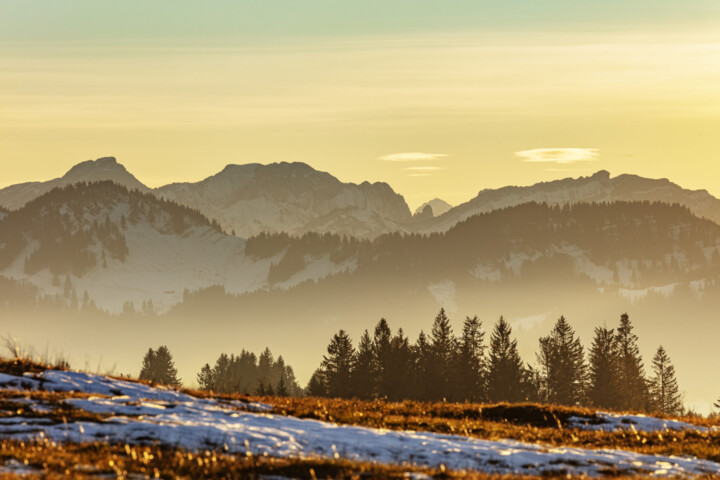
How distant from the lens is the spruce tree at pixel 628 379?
394 feet

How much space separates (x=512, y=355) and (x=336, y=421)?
105582 millimetres

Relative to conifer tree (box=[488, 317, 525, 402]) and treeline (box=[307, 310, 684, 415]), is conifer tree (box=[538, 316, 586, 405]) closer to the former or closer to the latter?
treeline (box=[307, 310, 684, 415])

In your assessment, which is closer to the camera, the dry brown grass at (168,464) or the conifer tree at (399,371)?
the dry brown grass at (168,464)

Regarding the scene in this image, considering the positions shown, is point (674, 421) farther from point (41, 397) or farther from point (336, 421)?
point (41, 397)

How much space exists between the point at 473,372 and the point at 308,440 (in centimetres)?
9705

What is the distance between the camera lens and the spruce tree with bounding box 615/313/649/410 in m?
120

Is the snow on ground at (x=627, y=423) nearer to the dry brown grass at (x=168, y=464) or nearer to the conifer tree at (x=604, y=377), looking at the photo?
the dry brown grass at (x=168, y=464)

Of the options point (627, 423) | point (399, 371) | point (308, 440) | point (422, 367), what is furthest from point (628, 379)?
point (308, 440)

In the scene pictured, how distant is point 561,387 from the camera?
120875 mm

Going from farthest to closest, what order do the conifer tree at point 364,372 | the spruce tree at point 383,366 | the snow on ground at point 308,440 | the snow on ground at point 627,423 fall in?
the conifer tree at point 364,372
the spruce tree at point 383,366
the snow on ground at point 627,423
the snow on ground at point 308,440

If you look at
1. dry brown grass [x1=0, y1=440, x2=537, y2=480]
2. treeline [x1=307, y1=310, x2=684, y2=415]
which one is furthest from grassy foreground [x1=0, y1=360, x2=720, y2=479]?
treeline [x1=307, y1=310, x2=684, y2=415]

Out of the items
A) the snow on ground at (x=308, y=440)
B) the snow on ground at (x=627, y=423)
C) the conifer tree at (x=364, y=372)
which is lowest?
the snow on ground at (x=308, y=440)

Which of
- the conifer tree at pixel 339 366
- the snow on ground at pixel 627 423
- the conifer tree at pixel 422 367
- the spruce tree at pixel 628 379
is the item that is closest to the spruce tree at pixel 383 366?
the conifer tree at pixel 422 367

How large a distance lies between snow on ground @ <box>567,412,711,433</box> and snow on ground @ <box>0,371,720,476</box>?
5.98 m
